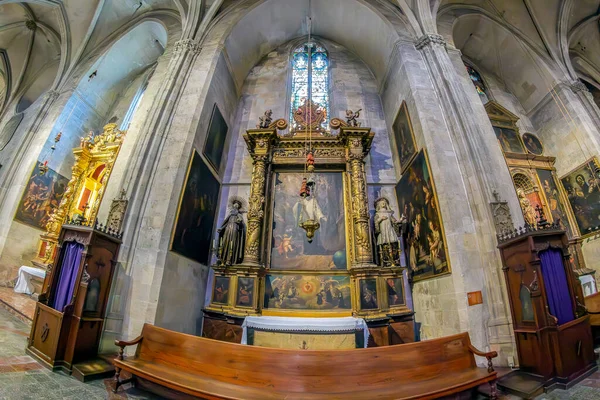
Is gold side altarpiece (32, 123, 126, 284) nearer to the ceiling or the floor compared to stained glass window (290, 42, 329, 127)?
nearer to the floor

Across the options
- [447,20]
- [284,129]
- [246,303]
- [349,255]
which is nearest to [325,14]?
[447,20]

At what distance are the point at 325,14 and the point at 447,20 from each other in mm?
4978

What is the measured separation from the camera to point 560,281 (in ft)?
14.5

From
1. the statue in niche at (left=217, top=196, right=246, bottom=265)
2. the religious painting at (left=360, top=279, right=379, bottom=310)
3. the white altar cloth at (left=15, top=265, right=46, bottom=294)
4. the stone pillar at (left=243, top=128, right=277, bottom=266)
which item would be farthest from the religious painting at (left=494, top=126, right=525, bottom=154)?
the white altar cloth at (left=15, top=265, right=46, bottom=294)

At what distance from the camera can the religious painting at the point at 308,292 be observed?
702 centimetres

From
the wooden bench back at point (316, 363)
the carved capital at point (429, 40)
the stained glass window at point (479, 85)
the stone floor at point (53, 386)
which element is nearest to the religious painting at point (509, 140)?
the stained glass window at point (479, 85)

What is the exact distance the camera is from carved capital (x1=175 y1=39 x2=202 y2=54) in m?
8.78

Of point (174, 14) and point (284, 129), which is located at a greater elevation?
point (174, 14)

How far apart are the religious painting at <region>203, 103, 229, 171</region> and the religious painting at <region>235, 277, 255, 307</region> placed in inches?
156

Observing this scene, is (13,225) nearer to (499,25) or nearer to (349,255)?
(349,255)

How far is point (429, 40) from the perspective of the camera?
8.59 meters

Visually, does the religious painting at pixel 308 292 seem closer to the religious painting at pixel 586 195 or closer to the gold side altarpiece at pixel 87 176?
the gold side altarpiece at pixel 87 176

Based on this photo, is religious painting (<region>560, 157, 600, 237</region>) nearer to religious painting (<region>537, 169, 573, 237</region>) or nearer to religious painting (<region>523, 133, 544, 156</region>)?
religious painting (<region>537, 169, 573, 237</region>)

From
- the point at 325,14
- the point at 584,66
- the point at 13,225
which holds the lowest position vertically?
the point at 13,225
